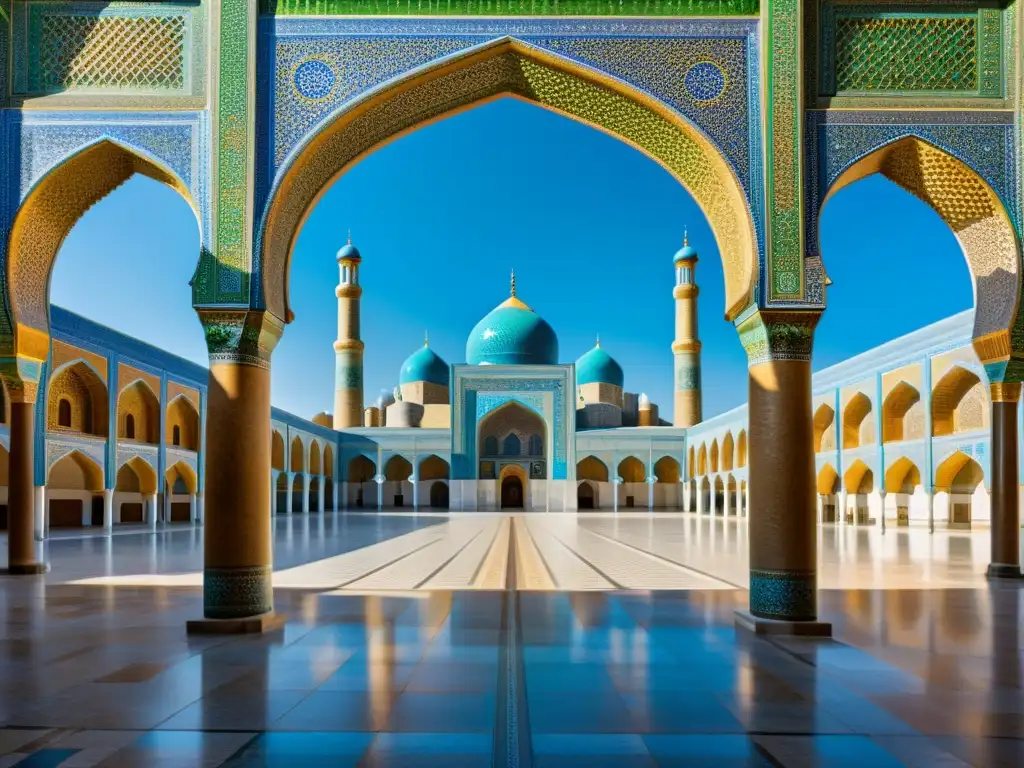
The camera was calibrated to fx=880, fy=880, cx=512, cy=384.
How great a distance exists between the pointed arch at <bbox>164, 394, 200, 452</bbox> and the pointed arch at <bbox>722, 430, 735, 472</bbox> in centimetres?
1128

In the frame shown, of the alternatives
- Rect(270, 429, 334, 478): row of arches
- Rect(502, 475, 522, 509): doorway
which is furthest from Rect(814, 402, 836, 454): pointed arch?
Rect(270, 429, 334, 478): row of arches

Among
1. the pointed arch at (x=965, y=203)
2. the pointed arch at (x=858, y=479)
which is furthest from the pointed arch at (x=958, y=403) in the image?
the pointed arch at (x=965, y=203)

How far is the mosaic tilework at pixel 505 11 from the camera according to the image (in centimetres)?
455

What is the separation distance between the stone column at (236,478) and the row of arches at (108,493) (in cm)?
841

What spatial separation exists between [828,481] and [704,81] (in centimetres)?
1515

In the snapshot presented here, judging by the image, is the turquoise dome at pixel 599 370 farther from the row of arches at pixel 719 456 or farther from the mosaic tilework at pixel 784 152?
the mosaic tilework at pixel 784 152

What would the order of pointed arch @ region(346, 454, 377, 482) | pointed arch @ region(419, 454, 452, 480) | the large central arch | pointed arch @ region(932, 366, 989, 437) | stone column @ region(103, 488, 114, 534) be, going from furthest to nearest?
pointed arch @ region(419, 454, 452, 480) → pointed arch @ region(346, 454, 377, 482) → pointed arch @ region(932, 366, 989, 437) → stone column @ region(103, 488, 114, 534) → the large central arch

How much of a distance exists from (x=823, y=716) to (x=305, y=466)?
19254mm

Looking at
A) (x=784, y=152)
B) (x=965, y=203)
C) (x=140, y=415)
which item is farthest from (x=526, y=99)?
(x=140, y=415)

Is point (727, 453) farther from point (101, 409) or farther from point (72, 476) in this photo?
point (72, 476)

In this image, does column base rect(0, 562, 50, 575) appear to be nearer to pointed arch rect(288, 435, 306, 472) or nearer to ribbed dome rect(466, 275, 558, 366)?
pointed arch rect(288, 435, 306, 472)

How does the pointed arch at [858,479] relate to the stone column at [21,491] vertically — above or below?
below

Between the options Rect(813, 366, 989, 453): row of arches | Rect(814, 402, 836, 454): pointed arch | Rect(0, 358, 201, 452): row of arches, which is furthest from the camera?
Rect(814, 402, 836, 454): pointed arch

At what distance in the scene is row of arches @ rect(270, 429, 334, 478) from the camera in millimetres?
19203
